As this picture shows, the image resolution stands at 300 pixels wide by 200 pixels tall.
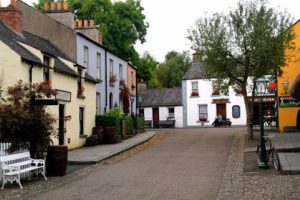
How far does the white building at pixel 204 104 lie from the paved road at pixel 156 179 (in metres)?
30.2

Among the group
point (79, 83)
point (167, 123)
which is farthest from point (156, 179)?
point (167, 123)

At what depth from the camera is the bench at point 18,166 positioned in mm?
13781

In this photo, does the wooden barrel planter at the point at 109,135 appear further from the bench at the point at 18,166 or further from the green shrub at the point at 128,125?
the bench at the point at 18,166

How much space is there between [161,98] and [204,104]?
612 centimetres

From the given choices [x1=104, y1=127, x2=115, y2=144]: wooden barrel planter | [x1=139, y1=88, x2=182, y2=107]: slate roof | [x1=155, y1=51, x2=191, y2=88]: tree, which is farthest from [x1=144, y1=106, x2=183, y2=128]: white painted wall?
[x1=104, y1=127, x2=115, y2=144]: wooden barrel planter

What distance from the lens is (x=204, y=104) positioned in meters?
53.8

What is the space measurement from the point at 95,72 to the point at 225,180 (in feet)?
67.0

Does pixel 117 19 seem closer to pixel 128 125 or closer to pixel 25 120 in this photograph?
pixel 128 125

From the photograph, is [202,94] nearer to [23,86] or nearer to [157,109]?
[157,109]

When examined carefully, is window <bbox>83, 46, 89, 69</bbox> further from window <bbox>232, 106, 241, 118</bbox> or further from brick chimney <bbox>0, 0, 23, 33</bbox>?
window <bbox>232, 106, 241, 118</bbox>

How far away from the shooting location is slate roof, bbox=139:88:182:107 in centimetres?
5624

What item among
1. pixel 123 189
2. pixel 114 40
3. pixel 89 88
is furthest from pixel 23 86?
pixel 114 40

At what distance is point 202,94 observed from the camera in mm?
53875

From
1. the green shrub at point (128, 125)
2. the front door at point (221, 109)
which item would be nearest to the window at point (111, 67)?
the green shrub at point (128, 125)
